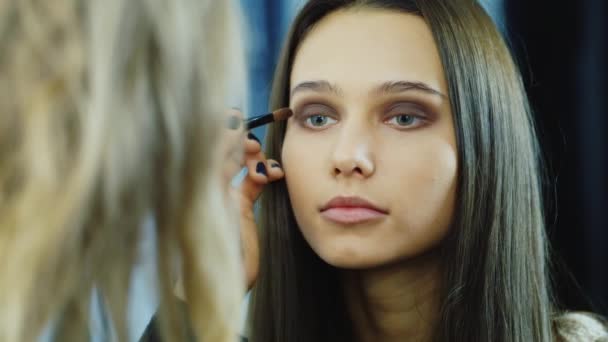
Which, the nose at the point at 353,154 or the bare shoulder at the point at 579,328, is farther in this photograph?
the bare shoulder at the point at 579,328

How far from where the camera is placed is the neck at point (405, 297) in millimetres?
1119

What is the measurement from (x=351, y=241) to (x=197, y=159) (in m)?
0.46

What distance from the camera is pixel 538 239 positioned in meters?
1.13

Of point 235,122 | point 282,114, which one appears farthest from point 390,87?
point 235,122

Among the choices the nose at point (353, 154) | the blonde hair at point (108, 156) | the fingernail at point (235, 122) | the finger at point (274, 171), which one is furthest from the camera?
the finger at point (274, 171)

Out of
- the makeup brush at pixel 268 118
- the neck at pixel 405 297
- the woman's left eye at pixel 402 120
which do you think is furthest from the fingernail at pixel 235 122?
the neck at pixel 405 297

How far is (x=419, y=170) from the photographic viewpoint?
1.02 metres

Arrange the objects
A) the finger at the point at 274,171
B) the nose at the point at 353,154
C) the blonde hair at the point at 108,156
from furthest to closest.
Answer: the finger at the point at 274,171 → the nose at the point at 353,154 → the blonde hair at the point at 108,156

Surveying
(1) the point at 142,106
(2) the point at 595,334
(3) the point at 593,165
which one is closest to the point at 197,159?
(1) the point at 142,106

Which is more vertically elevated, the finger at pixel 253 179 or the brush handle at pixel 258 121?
the brush handle at pixel 258 121

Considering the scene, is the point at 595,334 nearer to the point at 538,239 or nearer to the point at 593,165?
the point at 538,239

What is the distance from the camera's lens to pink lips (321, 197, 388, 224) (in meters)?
1.01

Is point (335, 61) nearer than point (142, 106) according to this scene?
No

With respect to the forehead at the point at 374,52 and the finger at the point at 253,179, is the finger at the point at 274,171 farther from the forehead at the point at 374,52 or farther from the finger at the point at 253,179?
the forehead at the point at 374,52
